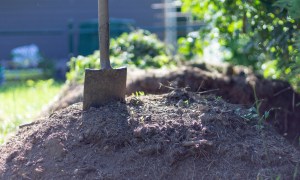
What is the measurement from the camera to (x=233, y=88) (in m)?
7.24

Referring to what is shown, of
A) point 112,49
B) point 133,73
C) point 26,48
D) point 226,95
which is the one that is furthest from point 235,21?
point 26,48

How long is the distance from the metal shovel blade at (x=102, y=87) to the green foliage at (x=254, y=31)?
49.7 inches

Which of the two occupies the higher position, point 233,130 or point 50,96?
point 233,130

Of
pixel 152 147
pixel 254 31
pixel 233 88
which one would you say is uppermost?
pixel 254 31

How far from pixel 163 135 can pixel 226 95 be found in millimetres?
3503

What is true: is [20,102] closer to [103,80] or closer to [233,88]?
[233,88]

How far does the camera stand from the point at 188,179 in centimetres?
358

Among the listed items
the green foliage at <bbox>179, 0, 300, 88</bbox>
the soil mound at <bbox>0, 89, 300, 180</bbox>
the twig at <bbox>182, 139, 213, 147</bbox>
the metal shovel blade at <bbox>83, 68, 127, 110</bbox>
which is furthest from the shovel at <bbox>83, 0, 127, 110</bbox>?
the green foliage at <bbox>179, 0, 300, 88</bbox>

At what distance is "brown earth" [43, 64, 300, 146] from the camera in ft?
22.5

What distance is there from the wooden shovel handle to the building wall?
9.95 metres

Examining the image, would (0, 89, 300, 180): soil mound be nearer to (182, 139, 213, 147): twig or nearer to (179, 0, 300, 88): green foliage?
(182, 139, 213, 147): twig

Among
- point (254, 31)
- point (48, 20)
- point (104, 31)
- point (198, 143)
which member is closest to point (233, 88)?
point (254, 31)

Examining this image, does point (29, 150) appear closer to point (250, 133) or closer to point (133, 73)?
point (250, 133)

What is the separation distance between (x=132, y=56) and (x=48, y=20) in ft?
24.4
